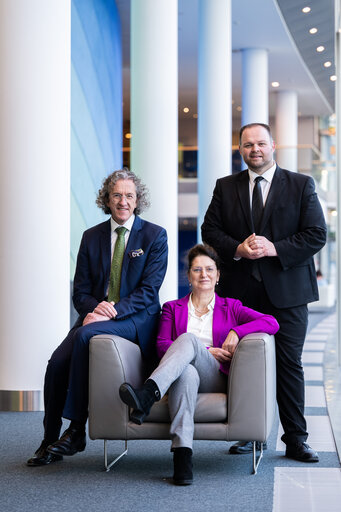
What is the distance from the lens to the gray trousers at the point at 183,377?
3742mm

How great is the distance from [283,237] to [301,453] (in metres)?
1.19

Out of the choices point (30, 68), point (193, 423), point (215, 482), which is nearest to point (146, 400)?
point (193, 423)

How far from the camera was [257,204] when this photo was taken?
4.46 metres

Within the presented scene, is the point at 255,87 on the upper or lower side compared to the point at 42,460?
upper

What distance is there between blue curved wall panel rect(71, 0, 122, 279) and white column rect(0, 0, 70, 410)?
10.1 ft

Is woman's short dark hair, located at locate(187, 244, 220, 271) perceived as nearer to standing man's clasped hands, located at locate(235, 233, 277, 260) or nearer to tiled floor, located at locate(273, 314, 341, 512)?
standing man's clasped hands, located at locate(235, 233, 277, 260)

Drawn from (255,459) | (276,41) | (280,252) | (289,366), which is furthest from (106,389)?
(276,41)

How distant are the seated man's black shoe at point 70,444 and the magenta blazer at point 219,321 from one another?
1.99 feet

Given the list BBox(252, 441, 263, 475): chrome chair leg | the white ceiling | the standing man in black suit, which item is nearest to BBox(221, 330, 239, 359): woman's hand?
the standing man in black suit

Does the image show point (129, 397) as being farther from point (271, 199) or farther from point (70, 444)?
point (271, 199)

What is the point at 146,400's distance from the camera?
3.74 meters

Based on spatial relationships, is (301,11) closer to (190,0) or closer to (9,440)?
(190,0)

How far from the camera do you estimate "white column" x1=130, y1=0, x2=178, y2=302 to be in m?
7.62

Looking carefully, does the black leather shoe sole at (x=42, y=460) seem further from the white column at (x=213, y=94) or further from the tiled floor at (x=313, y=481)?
the white column at (x=213, y=94)
